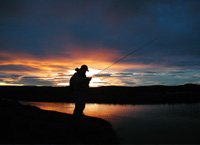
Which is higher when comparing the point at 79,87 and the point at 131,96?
the point at 79,87

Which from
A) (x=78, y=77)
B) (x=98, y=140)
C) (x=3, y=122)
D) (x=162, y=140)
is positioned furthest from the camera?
(x=162, y=140)

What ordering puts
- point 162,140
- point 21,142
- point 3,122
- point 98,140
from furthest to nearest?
point 162,140, point 3,122, point 98,140, point 21,142

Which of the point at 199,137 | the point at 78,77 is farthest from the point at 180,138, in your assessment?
the point at 78,77

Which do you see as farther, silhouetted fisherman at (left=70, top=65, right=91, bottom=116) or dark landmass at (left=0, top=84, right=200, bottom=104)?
dark landmass at (left=0, top=84, right=200, bottom=104)

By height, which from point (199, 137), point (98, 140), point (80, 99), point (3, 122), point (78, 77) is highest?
A: point (78, 77)

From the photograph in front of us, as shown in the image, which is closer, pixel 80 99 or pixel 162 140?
pixel 80 99

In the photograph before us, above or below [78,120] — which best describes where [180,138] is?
below

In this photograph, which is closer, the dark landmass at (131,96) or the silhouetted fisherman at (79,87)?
the silhouetted fisherman at (79,87)

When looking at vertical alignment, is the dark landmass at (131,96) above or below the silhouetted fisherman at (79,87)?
below

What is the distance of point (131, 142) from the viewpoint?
816cm

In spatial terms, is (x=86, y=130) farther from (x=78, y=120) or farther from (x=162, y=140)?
(x=162, y=140)

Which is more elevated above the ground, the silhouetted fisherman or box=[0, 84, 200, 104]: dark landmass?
the silhouetted fisherman

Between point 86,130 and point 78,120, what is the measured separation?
Answer: 115 cm

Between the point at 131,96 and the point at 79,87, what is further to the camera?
the point at 131,96
